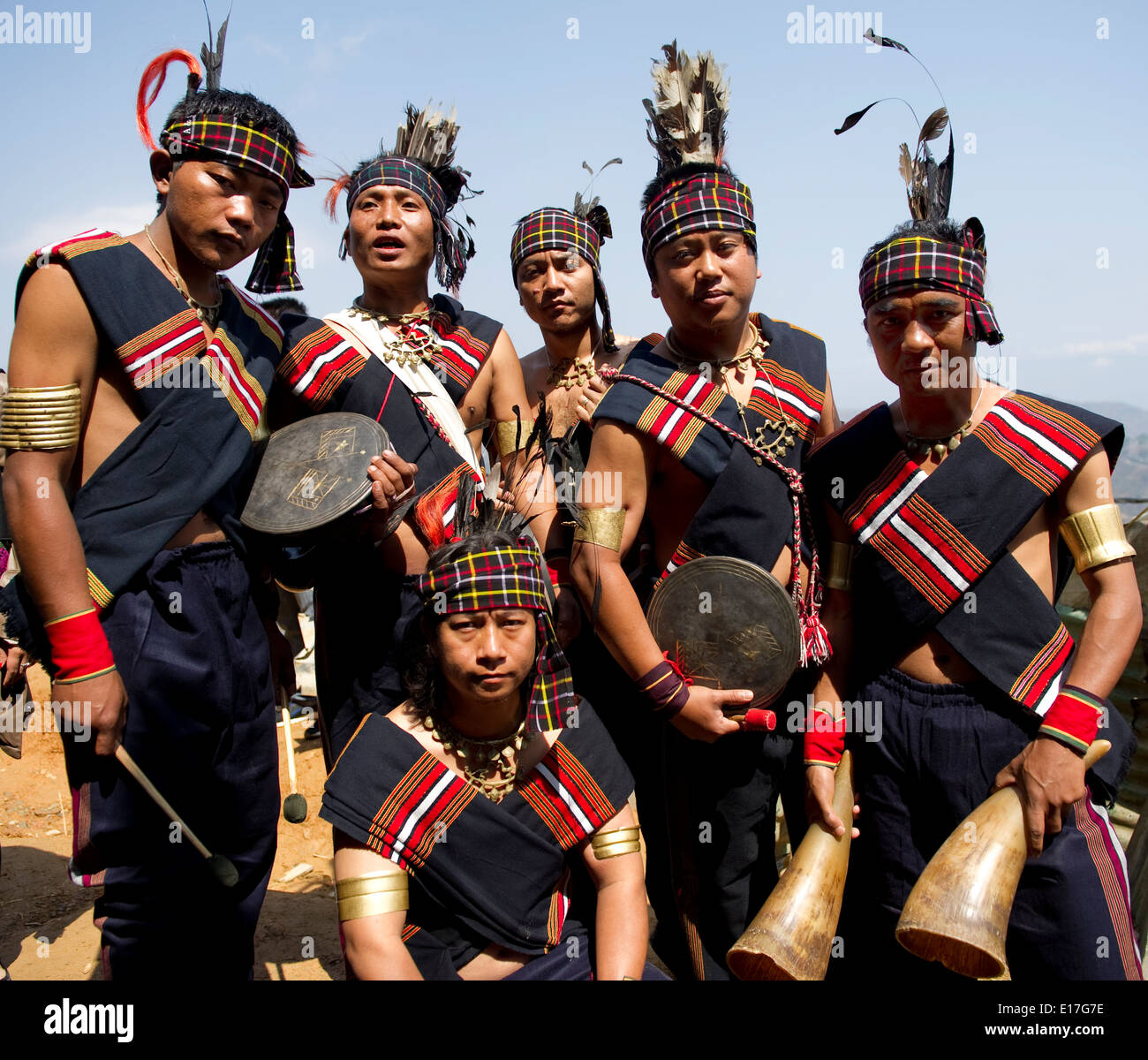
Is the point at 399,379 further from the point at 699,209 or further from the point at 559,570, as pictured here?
the point at 699,209

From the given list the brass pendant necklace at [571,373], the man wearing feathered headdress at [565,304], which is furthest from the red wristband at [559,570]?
the brass pendant necklace at [571,373]

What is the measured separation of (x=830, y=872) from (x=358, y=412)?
2.13 m

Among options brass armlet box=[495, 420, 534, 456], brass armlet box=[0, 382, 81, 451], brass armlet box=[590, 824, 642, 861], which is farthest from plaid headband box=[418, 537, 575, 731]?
brass armlet box=[0, 382, 81, 451]

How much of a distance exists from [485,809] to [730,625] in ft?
3.06

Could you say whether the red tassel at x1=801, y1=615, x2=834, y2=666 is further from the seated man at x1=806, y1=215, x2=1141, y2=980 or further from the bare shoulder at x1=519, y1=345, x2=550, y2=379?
the bare shoulder at x1=519, y1=345, x2=550, y2=379

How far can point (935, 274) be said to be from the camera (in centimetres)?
284

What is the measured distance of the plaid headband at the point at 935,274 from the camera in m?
2.85

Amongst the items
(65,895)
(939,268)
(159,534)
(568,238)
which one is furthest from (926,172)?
(65,895)

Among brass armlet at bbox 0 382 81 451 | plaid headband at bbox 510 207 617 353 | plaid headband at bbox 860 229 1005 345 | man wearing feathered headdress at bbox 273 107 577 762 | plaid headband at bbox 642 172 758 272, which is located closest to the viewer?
brass armlet at bbox 0 382 81 451

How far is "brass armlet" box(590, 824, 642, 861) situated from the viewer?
2.93 metres

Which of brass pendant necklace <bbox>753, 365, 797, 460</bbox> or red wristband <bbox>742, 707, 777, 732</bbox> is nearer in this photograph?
red wristband <bbox>742, 707, 777, 732</bbox>

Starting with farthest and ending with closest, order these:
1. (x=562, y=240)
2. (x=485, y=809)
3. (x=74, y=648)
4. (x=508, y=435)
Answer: (x=562, y=240)
(x=508, y=435)
(x=485, y=809)
(x=74, y=648)

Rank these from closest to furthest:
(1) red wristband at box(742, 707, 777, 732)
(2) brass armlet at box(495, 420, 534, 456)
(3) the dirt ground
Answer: (1) red wristband at box(742, 707, 777, 732) → (2) brass armlet at box(495, 420, 534, 456) → (3) the dirt ground

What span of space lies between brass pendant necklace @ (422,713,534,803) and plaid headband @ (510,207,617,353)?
203 centimetres
